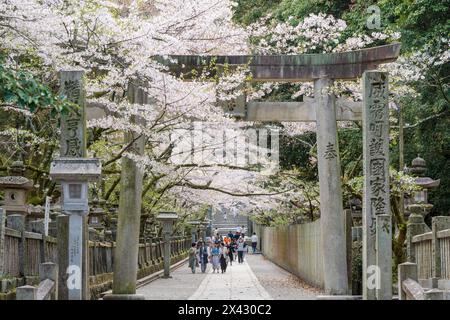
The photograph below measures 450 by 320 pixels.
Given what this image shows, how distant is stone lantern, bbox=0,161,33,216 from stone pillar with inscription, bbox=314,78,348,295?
21.9 feet

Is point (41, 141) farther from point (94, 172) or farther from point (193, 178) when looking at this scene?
point (193, 178)

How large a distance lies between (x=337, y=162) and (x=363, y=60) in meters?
2.43

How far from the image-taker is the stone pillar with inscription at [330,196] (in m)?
16.4

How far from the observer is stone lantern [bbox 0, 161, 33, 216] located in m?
15.9

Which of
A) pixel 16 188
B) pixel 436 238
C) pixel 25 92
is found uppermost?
pixel 25 92

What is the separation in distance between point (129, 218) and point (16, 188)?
2.57 meters

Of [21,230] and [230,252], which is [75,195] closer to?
[21,230]

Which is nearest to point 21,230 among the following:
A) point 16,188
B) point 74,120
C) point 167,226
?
point 74,120

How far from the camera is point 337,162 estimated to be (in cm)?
1695

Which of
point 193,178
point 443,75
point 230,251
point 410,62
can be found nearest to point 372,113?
point 410,62

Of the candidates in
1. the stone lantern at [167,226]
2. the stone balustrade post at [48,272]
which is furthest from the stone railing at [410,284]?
the stone lantern at [167,226]

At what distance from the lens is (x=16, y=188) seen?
16.0 m

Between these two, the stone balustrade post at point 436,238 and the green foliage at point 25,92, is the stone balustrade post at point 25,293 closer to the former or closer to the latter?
the green foliage at point 25,92

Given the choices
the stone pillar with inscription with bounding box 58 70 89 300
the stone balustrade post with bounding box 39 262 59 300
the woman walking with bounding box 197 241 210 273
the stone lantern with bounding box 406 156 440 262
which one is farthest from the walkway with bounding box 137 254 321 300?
the stone balustrade post with bounding box 39 262 59 300
